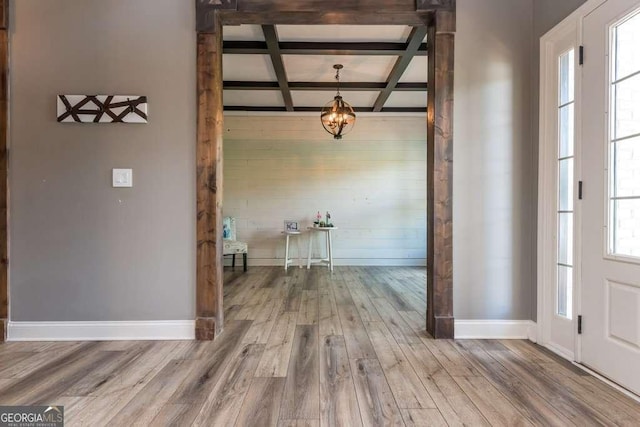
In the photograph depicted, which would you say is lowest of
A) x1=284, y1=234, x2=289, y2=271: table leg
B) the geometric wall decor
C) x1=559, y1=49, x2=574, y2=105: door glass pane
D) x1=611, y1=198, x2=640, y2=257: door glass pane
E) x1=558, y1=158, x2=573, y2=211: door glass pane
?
x1=284, y1=234, x2=289, y2=271: table leg

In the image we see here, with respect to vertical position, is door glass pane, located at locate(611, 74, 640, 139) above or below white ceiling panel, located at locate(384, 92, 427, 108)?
below

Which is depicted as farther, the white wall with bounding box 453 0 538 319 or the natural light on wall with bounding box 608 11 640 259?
the white wall with bounding box 453 0 538 319

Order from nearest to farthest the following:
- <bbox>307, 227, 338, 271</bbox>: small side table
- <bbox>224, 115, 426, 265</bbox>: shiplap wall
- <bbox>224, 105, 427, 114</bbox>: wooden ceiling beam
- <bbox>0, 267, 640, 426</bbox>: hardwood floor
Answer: <bbox>0, 267, 640, 426</bbox>: hardwood floor < <bbox>307, 227, 338, 271</bbox>: small side table < <bbox>224, 105, 427, 114</bbox>: wooden ceiling beam < <bbox>224, 115, 426, 265</bbox>: shiplap wall

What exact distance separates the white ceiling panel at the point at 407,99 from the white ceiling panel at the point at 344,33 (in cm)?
170

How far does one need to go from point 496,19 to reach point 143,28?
266 cm

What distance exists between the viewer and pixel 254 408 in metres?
1.63

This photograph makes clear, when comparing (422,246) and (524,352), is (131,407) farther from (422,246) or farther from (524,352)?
(422,246)

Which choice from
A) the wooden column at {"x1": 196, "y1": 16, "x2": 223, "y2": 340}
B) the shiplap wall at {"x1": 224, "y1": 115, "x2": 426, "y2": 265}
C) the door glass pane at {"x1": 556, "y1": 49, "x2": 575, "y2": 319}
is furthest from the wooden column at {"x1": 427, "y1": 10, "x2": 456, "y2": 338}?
the shiplap wall at {"x1": 224, "y1": 115, "x2": 426, "y2": 265}

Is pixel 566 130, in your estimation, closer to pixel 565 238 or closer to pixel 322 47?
pixel 565 238

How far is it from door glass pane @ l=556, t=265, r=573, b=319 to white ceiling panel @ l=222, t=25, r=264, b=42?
11.0 ft

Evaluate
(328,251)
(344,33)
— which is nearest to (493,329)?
(344,33)

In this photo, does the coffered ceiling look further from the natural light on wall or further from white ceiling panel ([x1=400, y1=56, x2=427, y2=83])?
the natural light on wall

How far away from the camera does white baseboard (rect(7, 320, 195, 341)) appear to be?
2.49m

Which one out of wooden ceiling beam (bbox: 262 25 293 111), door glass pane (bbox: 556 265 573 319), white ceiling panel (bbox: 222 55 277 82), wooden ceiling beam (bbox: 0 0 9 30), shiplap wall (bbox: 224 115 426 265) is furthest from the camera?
shiplap wall (bbox: 224 115 426 265)
